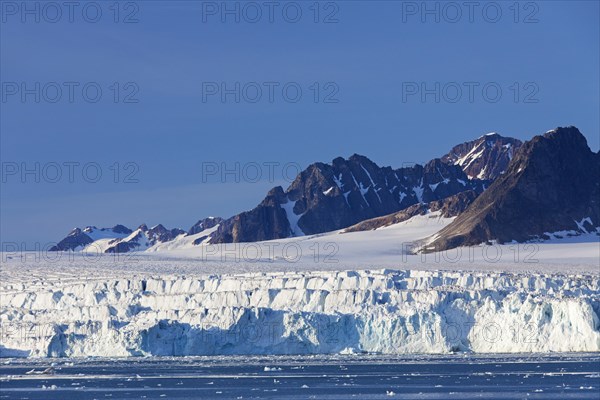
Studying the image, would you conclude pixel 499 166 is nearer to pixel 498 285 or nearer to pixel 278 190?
pixel 278 190

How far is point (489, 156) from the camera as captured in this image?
184 metres

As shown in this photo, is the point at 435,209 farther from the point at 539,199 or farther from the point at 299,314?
the point at 299,314

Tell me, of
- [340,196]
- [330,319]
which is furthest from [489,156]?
[330,319]

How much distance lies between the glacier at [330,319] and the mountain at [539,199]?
50.6m

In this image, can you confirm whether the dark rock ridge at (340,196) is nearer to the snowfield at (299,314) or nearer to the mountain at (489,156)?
the mountain at (489,156)

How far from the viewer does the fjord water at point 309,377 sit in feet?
118

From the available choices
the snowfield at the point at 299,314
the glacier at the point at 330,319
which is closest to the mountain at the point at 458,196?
the snowfield at the point at 299,314

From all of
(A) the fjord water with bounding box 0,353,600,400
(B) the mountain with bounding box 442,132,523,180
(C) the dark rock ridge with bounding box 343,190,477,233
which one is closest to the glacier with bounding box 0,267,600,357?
(A) the fjord water with bounding box 0,353,600,400

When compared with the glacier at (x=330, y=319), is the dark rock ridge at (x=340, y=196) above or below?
above

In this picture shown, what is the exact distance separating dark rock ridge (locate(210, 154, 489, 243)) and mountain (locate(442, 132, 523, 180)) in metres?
15.5

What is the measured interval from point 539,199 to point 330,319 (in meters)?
64.5

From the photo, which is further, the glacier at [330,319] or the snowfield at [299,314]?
the snowfield at [299,314]

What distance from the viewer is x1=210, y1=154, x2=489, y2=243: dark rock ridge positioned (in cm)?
14875

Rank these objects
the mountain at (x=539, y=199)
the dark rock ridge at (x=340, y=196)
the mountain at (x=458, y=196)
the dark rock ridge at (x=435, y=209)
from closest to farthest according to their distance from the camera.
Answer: the mountain at (x=539, y=199), the mountain at (x=458, y=196), the dark rock ridge at (x=435, y=209), the dark rock ridge at (x=340, y=196)
